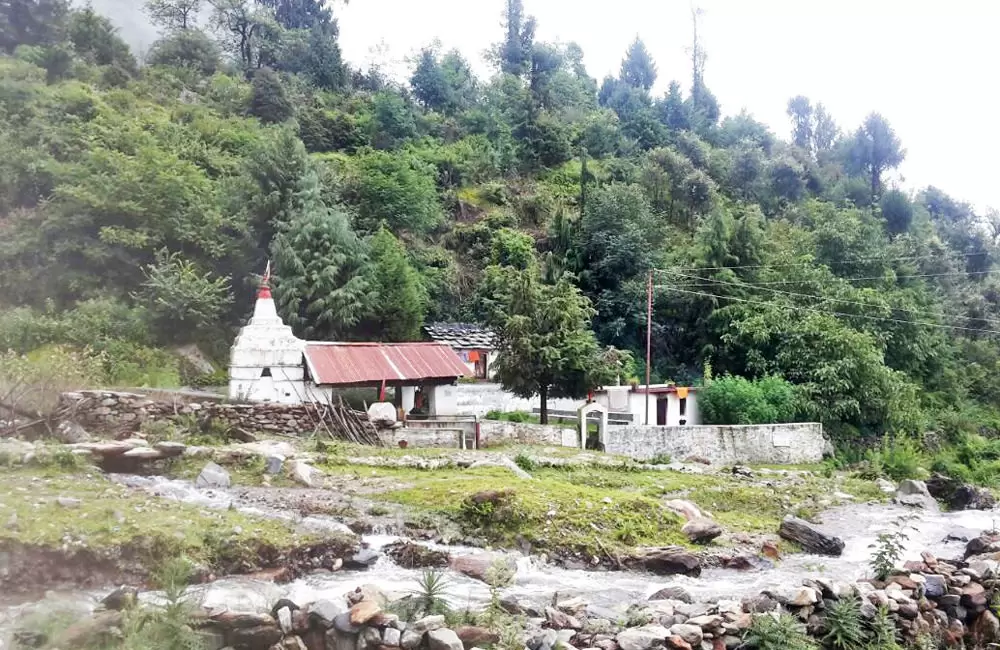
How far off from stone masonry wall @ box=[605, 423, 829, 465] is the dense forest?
5.95ft

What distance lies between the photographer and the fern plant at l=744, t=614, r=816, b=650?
684 cm

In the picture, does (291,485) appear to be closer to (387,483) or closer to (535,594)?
(387,483)

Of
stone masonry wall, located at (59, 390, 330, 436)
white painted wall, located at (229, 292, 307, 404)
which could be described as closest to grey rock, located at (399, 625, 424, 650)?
stone masonry wall, located at (59, 390, 330, 436)

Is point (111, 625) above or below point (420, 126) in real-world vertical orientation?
below

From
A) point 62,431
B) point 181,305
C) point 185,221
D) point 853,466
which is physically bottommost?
point 853,466

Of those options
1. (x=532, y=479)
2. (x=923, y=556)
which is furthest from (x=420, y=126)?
(x=923, y=556)

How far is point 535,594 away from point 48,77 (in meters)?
40.7

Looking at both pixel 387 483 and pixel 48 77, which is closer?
pixel 387 483

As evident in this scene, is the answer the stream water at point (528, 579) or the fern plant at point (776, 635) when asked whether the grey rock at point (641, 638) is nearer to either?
the fern plant at point (776, 635)

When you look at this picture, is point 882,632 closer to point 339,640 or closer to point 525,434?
point 339,640

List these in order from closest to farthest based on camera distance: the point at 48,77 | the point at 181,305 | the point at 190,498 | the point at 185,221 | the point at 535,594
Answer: the point at 535,594, the point at 190,498, the point at 181,305, the point at 185,221, the point at 48,77

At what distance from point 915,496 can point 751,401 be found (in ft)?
26.9

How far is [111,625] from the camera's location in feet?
19.2

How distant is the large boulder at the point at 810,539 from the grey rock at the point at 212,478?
1035 centimetres
